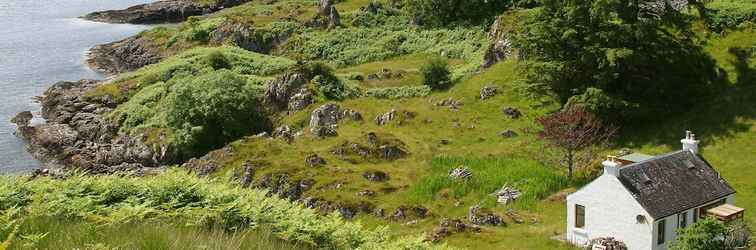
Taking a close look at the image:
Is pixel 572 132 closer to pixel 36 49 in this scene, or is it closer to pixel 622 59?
pixel 622 59

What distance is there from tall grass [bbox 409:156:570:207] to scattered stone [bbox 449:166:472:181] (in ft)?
0.88

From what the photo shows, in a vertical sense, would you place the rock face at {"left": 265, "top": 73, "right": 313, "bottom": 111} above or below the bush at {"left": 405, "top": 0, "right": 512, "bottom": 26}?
below

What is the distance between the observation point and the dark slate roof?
36000 millimetres

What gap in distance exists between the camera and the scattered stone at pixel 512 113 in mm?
58897

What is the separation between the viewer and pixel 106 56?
116938mm

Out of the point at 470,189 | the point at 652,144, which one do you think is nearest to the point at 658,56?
the point at 652,144

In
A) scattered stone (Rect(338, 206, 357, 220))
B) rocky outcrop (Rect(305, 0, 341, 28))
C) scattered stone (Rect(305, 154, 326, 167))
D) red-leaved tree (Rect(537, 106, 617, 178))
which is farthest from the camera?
rocky outcrop (Rect(305, 0, 341, 28))

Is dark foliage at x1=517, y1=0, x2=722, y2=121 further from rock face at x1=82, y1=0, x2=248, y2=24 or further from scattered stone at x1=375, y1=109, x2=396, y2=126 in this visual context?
rock face at x1=82, y1=0, x2=248, y2=24

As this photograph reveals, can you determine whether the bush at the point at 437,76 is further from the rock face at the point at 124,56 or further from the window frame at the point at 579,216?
the rock face at the point at 124,56

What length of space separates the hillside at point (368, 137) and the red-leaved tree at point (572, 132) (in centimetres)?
138

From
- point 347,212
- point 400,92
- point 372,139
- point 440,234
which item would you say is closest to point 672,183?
point 440,234

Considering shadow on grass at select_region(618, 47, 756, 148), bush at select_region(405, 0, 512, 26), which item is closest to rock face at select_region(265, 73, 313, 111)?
bush at select_region(405, 0, 512, 26)

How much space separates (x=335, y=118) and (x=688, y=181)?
104 feet

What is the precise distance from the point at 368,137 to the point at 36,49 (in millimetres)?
82774
